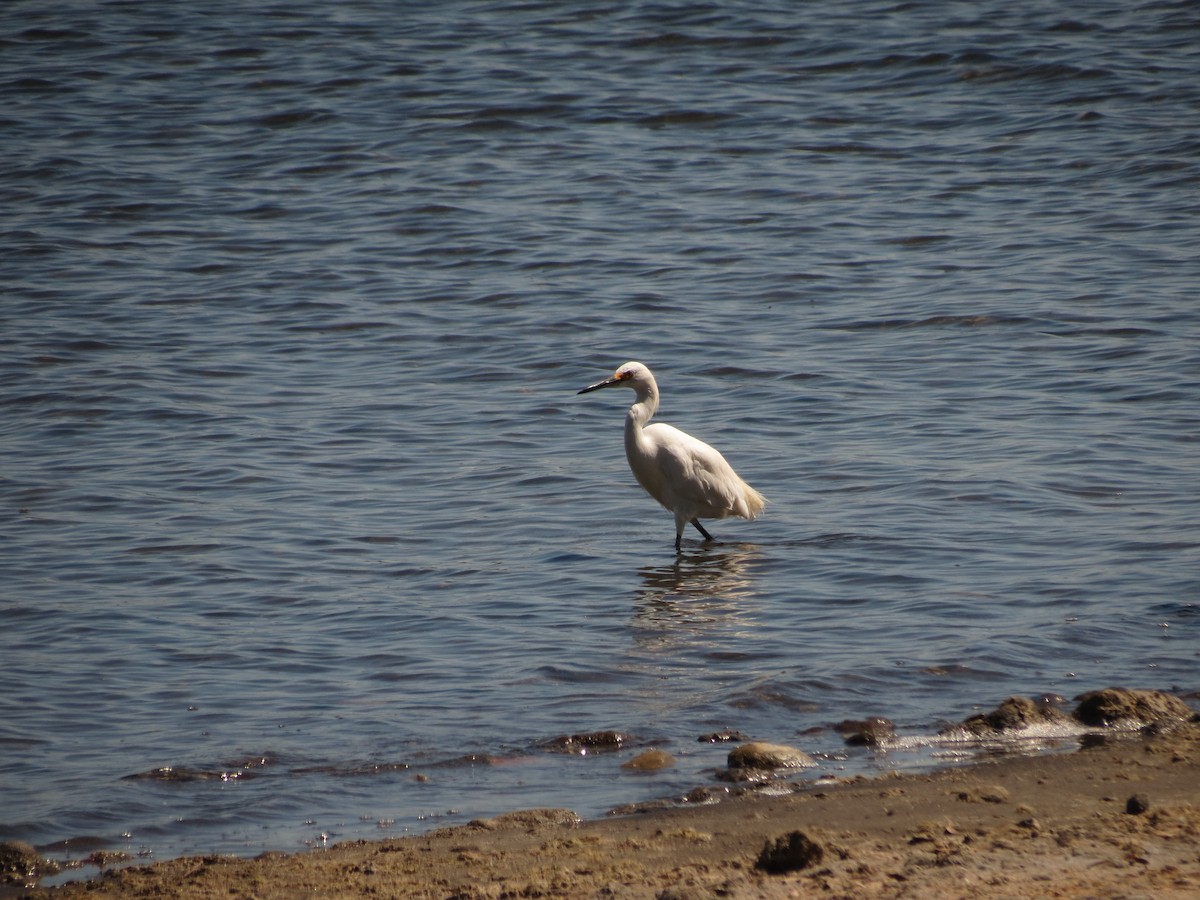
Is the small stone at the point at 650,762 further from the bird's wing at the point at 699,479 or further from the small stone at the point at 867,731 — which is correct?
the bird's wing at the point at 699,479

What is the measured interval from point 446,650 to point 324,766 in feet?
4.44

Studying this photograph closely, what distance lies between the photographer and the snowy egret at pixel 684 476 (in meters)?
8.45

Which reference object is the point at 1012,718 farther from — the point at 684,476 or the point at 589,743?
the point at 684,476

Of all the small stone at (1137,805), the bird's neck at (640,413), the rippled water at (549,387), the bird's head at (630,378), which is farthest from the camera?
the bird's head at (630,378)

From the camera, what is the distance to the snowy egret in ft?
27.7

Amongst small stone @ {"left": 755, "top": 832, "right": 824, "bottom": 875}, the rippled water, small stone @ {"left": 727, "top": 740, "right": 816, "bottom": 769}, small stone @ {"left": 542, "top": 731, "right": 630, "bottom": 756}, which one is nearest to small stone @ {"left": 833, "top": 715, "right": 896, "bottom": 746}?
the rippled water

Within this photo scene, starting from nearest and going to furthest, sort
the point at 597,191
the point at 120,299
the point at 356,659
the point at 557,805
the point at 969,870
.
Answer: the point at 969,870
the point at 557,805
the point at 356,659
the point at 120,299
the point at 597,191

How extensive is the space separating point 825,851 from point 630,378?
5504 millimetres

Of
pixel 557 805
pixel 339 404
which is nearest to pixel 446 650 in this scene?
pixel 557 805

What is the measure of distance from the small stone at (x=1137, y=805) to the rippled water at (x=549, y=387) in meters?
0.92

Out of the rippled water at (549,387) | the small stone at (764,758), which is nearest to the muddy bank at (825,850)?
the small stone at (764,758)

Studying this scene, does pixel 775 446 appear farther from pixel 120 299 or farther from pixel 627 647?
pixel 120 299

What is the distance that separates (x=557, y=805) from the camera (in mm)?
4367

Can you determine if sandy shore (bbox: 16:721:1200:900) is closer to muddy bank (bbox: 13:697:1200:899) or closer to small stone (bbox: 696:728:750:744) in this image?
muddy bank (bbox: 13:697:1200:899)
